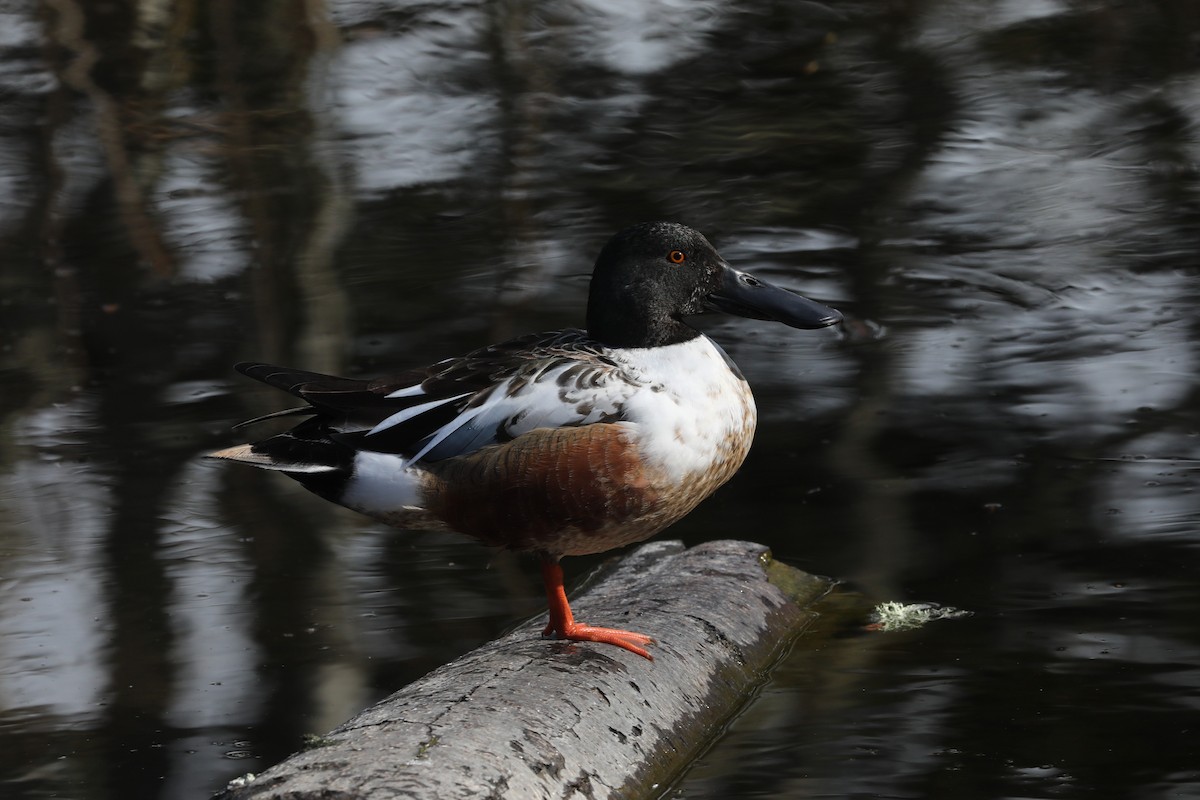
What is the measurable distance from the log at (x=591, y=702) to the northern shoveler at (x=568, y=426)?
0.55ft

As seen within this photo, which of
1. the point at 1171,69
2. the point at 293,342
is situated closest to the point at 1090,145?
the point at 1171,69

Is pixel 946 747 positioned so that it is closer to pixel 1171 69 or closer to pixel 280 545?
pixel 280 545

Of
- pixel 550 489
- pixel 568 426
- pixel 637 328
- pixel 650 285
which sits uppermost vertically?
pixel 650 285

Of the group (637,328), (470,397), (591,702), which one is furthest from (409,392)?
(591,702)

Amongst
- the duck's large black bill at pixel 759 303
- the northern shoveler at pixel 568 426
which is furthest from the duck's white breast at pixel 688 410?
the duck's large black bill at pixel 759 303

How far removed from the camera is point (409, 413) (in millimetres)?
4137

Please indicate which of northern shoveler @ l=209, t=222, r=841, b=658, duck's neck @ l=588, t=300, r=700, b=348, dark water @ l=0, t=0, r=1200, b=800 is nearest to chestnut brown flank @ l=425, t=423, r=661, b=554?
northern shoveler @ l=209, t=222, r=841, b=658

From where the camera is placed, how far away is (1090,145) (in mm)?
10336

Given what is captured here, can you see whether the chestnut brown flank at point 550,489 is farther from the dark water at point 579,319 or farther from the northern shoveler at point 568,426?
the dark water at point 579,319

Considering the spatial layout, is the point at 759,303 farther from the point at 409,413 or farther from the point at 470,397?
the point at 409,413

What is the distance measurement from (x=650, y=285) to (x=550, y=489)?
25.3 inches

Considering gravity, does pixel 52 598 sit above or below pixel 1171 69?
below

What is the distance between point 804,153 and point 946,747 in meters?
6.93

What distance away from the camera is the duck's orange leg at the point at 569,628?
4.10 meters
